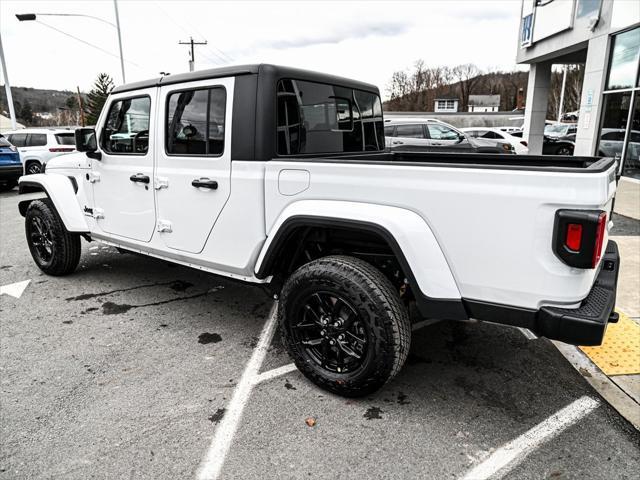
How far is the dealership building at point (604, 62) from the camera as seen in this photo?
11195mm

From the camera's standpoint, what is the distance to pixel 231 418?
272 cm

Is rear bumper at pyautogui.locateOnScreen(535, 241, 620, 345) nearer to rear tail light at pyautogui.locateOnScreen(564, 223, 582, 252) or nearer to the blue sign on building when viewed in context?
rear tail light at pyautogui.locateOnScreen(564, 223, 582, 252)

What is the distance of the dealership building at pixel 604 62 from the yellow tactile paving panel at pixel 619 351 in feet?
31.6

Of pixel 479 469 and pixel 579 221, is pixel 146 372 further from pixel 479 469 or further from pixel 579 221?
pixel 579 221

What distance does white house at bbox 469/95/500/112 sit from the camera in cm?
8462

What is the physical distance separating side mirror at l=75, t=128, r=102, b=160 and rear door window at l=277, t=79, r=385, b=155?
2.08 m

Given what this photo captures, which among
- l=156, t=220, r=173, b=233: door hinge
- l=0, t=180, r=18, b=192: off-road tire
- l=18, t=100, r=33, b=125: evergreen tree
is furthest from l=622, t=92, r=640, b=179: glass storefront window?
l=18, t=100, r=33, b=125: evergreen tree

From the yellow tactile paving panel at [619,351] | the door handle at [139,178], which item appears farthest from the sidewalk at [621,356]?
the door handle at [139,178]

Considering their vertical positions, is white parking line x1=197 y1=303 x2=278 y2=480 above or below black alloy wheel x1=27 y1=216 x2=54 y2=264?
below

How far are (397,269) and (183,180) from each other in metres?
1.71

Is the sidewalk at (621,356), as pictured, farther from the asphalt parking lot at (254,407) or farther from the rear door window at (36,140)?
the rear door window at (36,140)

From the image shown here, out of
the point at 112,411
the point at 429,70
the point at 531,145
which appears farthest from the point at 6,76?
the point at 429,70

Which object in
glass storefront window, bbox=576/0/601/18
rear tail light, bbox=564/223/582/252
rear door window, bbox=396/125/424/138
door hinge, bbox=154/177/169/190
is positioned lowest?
rear tail light, bbox=564/223/582/252

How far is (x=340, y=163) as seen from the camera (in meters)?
2.69
